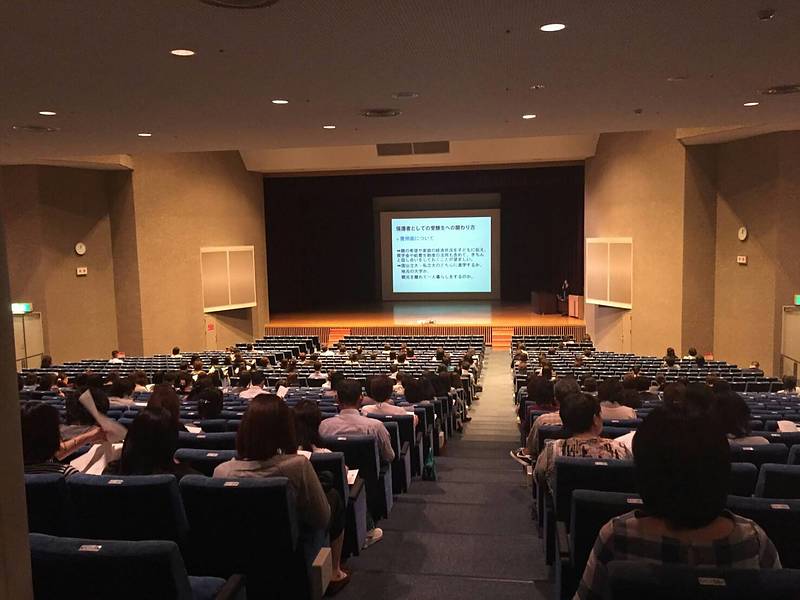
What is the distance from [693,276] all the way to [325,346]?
11.0 m

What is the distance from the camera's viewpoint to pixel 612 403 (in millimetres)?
6117

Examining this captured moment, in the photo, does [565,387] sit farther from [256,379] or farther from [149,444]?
[256,379]

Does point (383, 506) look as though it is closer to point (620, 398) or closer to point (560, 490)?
point (560, 490)

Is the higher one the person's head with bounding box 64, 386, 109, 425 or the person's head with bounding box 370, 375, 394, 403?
the person's head with bounding box 64, 386, 109, 425

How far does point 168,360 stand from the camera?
1403 centimetres

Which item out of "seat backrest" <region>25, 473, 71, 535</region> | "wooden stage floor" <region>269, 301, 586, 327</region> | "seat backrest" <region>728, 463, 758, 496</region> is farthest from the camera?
"wooden stage floor" <region>269, 301, 586, 327</region>

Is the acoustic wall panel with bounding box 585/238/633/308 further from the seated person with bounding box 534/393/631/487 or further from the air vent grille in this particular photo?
the seated person with bounding box 534/393/631/487

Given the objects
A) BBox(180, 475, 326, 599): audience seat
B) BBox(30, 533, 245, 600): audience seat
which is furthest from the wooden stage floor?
BBox(30, 533, 245, 600): audience seat

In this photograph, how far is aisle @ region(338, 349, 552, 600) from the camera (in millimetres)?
3768

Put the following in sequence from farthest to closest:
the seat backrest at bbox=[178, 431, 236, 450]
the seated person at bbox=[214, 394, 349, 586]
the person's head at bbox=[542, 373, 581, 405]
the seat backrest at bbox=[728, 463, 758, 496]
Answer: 1. the person's head at bbox=[542, 373, 581, 405]
2. the seat backrest at bbox=[178, 431, 236, 450]
3. the seat backrest at bbox=[728, 463, 758, 496]
4. the seated person at bbox=[214, 394, 349, 586]

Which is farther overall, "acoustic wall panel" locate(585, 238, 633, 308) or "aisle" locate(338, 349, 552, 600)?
"acoustic wall panel" locate(585, 238, 633, 308)

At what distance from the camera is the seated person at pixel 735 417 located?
163 inches

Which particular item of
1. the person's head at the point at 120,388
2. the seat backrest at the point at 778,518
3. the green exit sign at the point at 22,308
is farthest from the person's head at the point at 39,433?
the green exit sign at the point at 22,308

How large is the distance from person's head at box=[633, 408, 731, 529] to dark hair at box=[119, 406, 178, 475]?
227 centimetres
